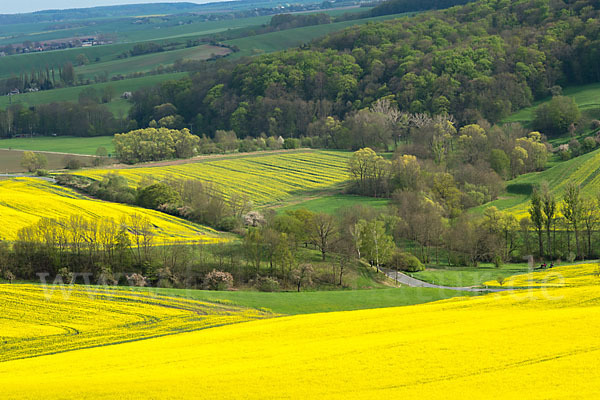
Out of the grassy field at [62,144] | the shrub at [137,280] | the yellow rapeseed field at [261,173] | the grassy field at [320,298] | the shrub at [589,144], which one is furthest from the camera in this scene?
the grassy field at [62,144]

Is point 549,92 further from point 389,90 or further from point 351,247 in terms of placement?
point 351,247

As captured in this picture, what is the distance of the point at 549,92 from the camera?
148 metres

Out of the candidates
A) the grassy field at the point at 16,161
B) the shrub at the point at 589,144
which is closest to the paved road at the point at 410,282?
the shrub at the point at 589,144

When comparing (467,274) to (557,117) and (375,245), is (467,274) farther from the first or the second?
(557,117)

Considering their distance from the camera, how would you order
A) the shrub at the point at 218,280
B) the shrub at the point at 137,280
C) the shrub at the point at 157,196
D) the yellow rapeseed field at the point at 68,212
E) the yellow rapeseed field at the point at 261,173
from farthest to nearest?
the yellow rapeseed field at the point at 261,173, the shrub at the point at 157,196, the yellow rapeseed field at the point at 68,212, the shrub at the point at 218,280, the shrub at the point at 137,280

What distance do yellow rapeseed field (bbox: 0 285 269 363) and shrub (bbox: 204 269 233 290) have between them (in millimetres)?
8865

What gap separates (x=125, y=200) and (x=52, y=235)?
27068 mm

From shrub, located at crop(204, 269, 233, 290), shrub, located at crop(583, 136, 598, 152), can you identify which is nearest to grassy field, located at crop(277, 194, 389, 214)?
shrub, located at crop(204, 269, 233, 290)

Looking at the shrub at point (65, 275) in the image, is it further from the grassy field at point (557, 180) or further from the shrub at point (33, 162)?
the shrub at point (33, 162)

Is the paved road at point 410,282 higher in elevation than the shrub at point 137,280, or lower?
lower

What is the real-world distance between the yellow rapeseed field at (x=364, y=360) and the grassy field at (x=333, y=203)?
166ft

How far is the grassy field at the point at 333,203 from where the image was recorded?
279 feet

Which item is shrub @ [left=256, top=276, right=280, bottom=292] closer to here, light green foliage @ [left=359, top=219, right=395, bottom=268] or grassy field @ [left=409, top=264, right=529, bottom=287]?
light green foliage @ [left=359, top=219, right=395, bottom=268]

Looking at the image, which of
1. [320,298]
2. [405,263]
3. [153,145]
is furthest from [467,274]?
[153,145]
